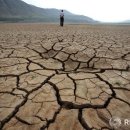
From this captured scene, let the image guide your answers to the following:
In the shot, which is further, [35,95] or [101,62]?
[101,62]

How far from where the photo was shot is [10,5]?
7919 centimetres

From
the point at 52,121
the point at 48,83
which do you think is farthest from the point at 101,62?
the point at 52,121

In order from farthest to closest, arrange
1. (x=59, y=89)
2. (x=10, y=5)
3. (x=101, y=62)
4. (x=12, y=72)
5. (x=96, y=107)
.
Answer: (x=10, y=5) < (x=101, y=62) < (x=12, y=72) < (x=59, y=89) < (x=96, y=107)

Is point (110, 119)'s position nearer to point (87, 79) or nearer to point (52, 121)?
point (52, 121)

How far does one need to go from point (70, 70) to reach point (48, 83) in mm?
623

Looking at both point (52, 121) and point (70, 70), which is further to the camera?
point (70, 70)

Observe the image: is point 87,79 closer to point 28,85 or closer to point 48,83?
point 48,83

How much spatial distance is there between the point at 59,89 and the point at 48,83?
23 centimetres

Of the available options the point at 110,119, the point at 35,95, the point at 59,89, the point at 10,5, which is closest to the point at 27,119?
the point at 35,95

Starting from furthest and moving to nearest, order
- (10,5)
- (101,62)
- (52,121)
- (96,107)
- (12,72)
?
(10,5)
(101,62)
(12,72)
(96,107)
(52,121)

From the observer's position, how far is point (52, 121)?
5.12 feet

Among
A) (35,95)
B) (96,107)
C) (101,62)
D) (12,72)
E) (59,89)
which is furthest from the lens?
(101,62)

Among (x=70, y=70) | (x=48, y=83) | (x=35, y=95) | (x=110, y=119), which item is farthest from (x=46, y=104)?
(x=70, y=70)

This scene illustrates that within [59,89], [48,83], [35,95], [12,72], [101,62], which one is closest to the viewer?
[35,95]
